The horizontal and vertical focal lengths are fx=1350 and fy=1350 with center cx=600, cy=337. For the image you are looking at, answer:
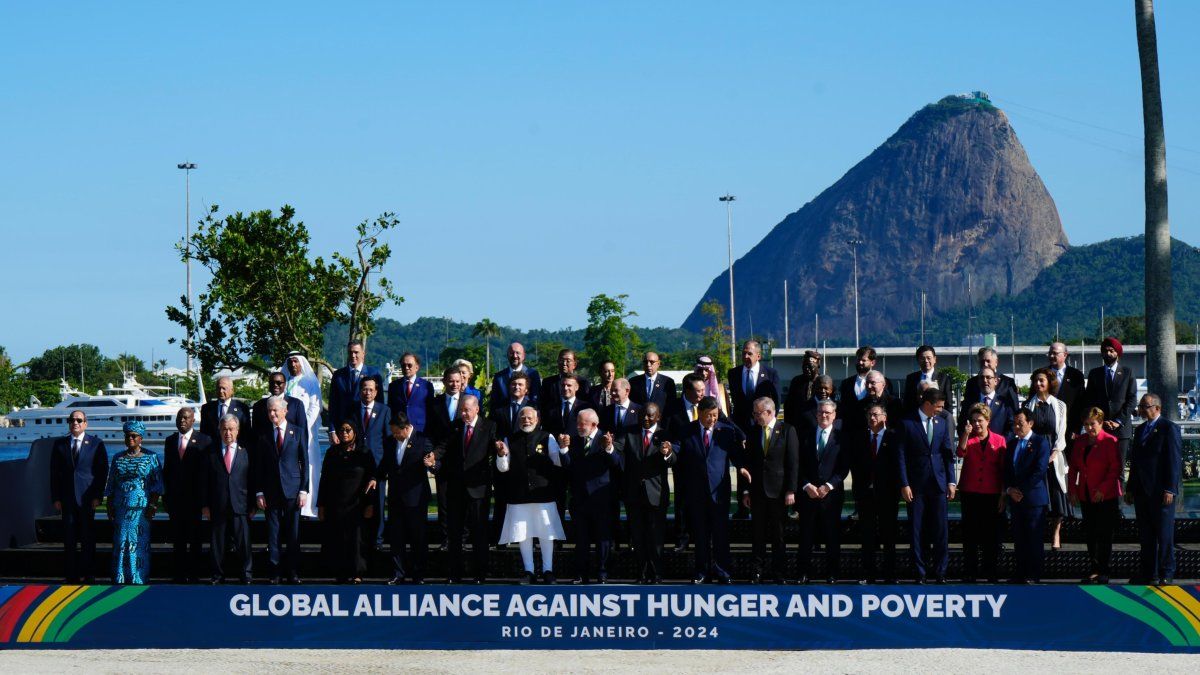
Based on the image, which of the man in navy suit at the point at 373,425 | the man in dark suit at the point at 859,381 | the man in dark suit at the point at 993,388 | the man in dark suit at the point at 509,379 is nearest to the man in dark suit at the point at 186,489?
the man in navy suit at the point at 373,425

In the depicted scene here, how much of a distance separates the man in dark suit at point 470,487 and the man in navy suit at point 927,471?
3.46m

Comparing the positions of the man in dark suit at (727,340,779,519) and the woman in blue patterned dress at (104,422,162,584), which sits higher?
the man in dark suit at (727,340,779,519)

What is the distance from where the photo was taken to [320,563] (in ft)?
39.7

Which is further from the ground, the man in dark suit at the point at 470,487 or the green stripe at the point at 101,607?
the man in dark suit at the point at 470,487

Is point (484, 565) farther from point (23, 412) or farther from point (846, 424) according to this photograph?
point (23, 412)

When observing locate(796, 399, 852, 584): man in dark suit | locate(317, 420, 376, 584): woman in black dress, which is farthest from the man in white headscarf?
locate(796, 399, 852, 584): man in dark suit

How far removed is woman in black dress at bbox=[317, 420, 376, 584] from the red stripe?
255cm

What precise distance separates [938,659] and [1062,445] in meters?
3.04

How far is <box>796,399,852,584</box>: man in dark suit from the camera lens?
36.7 ft

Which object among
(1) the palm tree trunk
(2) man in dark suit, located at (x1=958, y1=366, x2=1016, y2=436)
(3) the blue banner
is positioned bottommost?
(3) the blue banner

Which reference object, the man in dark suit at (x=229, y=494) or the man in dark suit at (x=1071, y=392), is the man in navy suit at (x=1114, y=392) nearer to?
the man in dark suit at (x=1071, y=392)

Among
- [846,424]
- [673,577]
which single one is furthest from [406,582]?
[846,424]

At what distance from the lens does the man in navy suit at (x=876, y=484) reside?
11.1 meters

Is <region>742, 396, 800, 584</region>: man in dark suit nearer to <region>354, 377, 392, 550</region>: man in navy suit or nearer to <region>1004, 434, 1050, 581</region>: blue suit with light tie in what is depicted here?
A: <region>1004, 434, 1050, 581</region>: blue suit with light tie
